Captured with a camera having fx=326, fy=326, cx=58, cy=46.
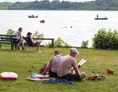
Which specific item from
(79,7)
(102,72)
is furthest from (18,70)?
(79,7)

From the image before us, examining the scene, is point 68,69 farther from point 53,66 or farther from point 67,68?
point 53,66

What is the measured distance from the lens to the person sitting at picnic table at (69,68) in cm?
870

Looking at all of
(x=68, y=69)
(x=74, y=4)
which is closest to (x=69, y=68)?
(x=68, y=69)

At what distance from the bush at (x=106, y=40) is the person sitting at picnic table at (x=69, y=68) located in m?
11.8

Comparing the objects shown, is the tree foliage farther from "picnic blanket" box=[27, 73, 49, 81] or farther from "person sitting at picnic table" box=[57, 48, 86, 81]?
"person sitting at picnic table" box=[57, 48, 86, 81]

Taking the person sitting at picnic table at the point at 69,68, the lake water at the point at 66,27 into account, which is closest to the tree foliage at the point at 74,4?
the lake water at the point at 66,27

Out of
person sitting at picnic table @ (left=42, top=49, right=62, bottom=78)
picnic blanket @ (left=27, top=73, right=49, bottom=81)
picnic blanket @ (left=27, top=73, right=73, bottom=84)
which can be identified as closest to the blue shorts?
picnic blanket @ (left=27, top=73, right=73, bottom=84)

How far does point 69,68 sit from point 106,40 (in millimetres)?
12112

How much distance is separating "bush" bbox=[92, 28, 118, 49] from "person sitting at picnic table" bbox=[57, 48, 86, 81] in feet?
38.6

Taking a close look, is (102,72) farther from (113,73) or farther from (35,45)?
(35,45)

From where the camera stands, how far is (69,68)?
8.80m

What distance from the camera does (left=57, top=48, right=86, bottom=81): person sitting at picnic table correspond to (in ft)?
28.6

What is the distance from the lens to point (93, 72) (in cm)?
1054

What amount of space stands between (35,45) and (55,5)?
13402cm
